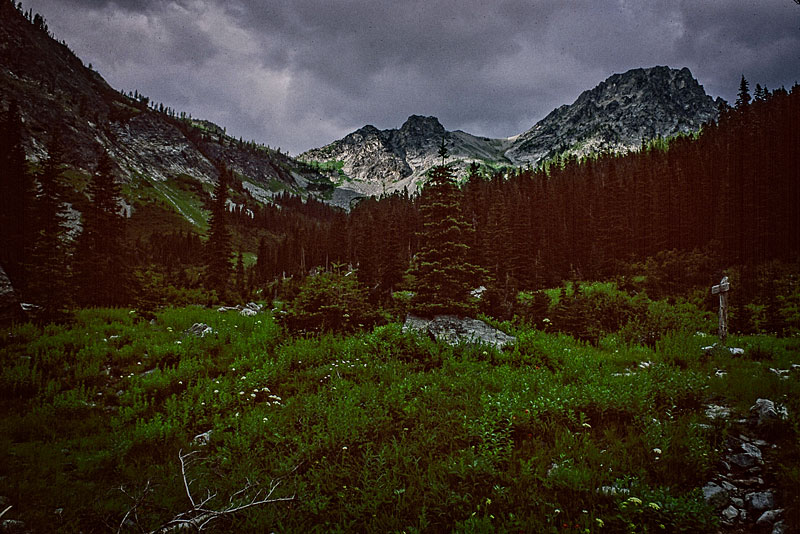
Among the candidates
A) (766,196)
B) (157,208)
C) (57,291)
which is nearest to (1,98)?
(157,208)

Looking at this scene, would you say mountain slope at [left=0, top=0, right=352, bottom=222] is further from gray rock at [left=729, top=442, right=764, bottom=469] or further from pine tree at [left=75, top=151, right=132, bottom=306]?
gray rock at [left=729, top=442, right=764, bottom=469]

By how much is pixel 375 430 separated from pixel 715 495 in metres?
5.43

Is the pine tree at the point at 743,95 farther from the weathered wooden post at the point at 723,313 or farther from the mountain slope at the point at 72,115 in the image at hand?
the mountain slope at the point at 72,115

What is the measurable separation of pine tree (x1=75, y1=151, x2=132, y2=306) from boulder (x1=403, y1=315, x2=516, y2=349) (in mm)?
16198

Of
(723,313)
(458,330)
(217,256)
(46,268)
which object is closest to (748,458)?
(458,330)

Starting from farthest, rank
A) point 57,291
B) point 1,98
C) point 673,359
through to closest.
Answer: point 1,98
point 57,291
point 673,359

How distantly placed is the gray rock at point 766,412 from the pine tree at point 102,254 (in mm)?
24120

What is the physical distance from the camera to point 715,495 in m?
4.75

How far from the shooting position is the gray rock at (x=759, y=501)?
448 cm

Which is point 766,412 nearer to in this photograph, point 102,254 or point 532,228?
point 102,254

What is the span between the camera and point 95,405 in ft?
25.2

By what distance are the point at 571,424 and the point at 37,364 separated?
13212 mm

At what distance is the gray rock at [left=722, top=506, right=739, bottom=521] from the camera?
4426mm

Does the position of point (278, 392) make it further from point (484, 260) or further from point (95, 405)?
point (484, 260)
